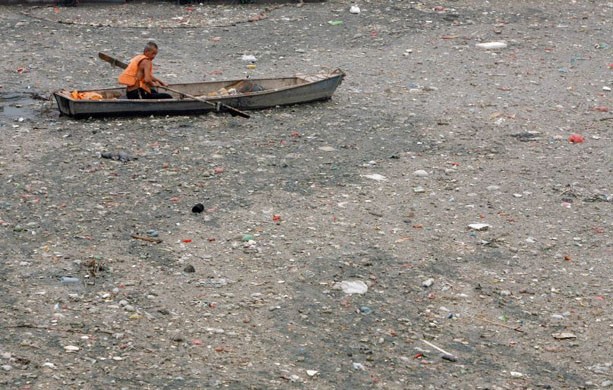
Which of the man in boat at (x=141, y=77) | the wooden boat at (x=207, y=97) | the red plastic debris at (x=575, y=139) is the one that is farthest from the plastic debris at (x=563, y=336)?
the man in boat at (x=141, y=77)

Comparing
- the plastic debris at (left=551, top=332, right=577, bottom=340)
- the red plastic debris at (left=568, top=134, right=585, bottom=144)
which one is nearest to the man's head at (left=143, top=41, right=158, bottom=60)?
the red plastic debris at (left=568, top=134, right=585, bottom=144)

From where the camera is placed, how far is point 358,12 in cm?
1410

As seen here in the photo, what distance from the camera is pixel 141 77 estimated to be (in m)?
9.80

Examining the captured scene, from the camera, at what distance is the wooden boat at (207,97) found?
31.7 ft

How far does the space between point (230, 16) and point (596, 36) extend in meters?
5.14

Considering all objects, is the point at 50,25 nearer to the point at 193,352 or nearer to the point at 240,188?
the point at 240,188

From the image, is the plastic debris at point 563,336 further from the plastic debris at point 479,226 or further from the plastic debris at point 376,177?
the plastic debris at point 376,177

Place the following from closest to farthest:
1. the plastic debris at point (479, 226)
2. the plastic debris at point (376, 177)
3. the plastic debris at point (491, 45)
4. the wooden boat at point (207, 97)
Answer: the plastic debris at point (479, 226)
the plastic debris at point (376, 177)
the wooden boat at point (207, 97)
the plastic debris at point (491, 45)

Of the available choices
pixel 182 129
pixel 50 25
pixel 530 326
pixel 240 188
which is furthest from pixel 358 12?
pixel 530 326

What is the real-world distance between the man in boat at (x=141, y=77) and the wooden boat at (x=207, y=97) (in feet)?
0.52

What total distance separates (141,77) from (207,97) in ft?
2.26

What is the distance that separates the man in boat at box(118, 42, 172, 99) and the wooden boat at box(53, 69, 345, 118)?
0.52 ft

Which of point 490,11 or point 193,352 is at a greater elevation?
point 490,11

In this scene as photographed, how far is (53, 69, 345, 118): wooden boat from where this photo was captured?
31.7 feet
